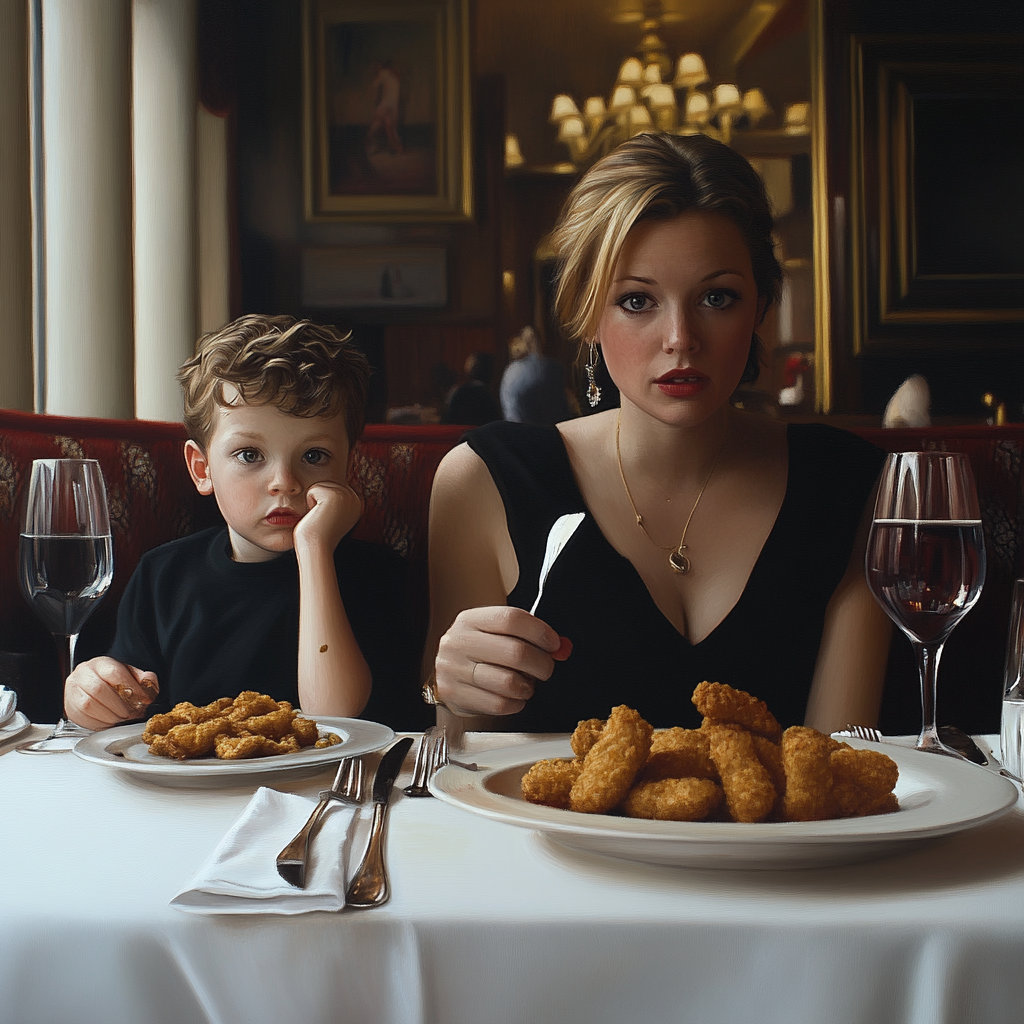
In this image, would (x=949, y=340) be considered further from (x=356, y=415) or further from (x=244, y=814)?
(x=244, y=814)

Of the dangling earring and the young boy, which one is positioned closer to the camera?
the young boy

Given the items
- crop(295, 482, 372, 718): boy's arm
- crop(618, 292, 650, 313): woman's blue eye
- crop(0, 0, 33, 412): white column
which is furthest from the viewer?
crop(0, 0, 33, 412): white column

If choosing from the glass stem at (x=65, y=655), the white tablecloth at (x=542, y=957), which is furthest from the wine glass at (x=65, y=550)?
the white tablecloth at (x=542, y=957)

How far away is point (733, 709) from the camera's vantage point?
0.60m

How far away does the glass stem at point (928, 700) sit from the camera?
788mm

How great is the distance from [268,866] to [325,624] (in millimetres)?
743

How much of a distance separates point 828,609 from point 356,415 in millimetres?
758

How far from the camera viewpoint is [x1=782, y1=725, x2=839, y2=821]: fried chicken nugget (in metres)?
0.52

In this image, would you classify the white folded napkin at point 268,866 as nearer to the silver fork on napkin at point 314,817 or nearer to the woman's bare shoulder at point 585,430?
the silver fork on napkin at point 314,817

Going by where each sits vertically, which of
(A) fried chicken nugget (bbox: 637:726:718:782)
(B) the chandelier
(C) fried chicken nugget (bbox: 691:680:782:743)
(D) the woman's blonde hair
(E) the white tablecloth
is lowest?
(E) the white tablecloth

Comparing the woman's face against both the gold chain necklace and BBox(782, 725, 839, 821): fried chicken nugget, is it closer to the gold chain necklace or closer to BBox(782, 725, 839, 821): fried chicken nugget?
the gold chain necklace

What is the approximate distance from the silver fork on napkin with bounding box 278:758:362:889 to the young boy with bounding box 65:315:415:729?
1.77 feet

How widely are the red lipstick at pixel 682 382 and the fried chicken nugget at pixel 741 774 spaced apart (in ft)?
2.71

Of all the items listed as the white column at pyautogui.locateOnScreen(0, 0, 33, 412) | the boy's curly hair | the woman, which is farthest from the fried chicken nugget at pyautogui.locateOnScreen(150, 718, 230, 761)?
the white column at pyautogui.locateOnScreen(0, 0, 33, 412)
